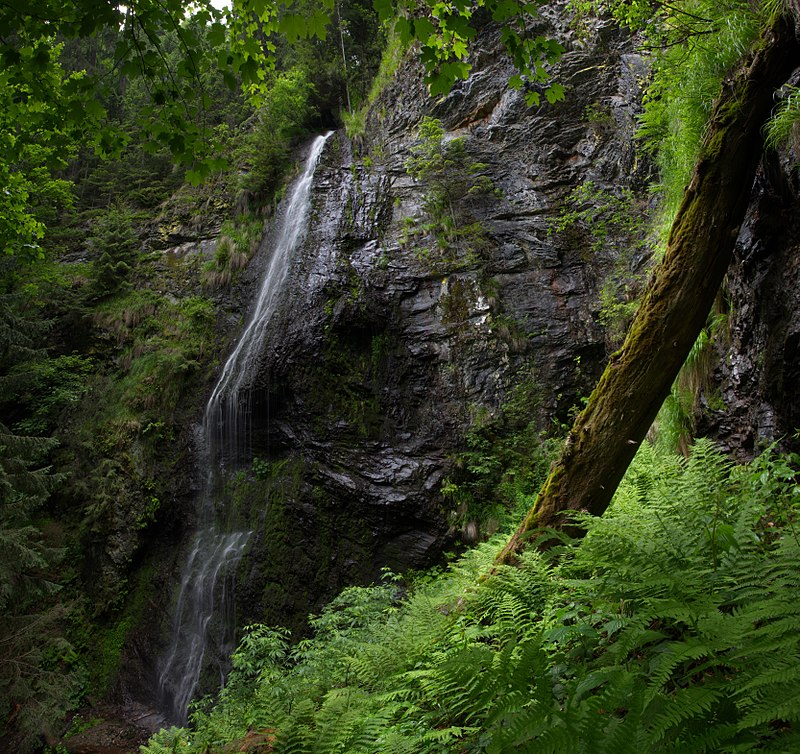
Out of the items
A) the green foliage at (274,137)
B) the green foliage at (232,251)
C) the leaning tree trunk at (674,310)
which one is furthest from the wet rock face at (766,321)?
the green foliage at (274,137)

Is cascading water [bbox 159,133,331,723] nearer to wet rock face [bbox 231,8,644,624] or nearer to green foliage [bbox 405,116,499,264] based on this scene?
wet rock face [bbox 231,8,644,624]

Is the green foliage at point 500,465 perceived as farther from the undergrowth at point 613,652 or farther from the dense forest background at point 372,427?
the undergrowth at point 613,652

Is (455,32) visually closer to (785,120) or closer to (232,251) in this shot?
(785,120)

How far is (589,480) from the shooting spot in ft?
11.0

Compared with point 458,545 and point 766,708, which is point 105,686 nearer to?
point 458,545

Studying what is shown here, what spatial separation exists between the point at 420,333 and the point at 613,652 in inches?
327

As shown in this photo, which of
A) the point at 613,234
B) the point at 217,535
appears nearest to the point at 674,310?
the point at 613,234

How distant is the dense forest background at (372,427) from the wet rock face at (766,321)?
54 millimetres

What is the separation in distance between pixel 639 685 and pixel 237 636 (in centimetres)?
845

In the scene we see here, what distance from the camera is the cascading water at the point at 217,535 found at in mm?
8266

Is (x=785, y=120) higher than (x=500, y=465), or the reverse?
(x=785, y=120)

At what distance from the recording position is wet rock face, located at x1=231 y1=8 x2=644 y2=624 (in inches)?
339

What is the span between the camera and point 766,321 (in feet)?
11.4

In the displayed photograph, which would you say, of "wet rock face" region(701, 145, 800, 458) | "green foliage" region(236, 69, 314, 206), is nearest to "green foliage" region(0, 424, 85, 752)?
"green foliage" region(236, 69, 314, 206)
